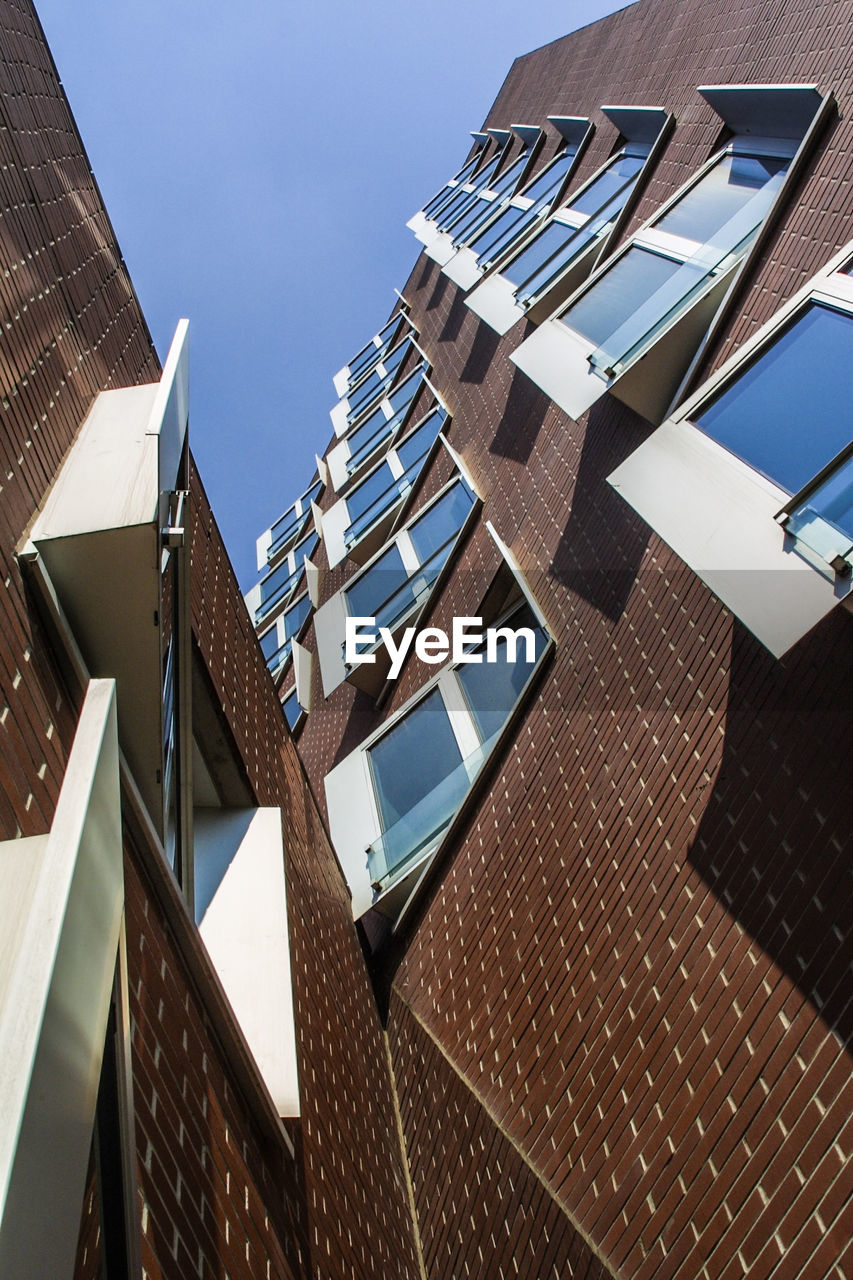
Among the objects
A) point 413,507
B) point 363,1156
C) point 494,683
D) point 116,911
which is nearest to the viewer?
point 116,911

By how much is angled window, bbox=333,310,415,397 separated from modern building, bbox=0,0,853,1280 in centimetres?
1746

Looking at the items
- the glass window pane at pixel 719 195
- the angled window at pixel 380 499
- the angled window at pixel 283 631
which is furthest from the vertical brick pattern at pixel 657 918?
the angled window at pixel 283 631

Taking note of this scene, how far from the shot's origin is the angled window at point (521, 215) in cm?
1778

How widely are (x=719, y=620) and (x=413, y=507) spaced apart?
10.5m

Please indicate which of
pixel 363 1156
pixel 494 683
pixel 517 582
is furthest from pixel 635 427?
pixel 363 1156

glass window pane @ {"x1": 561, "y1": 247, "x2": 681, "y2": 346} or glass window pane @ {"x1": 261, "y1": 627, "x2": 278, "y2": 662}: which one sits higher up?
glass window pane @ {"x1": 261, "y1": 627, "x2": 278, "y2": 662}

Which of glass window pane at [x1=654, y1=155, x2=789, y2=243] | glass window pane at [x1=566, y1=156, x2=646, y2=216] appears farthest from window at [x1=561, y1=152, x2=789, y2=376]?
glass window pane at [x1=566, y1=156, x2=646, y2=216]

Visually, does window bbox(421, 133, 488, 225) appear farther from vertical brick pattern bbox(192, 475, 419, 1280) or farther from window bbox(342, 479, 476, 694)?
vertical brick pattern bbox(192, 475, 419, 1280)

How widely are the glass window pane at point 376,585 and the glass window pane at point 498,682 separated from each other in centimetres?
375

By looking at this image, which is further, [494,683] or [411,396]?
[411,396]

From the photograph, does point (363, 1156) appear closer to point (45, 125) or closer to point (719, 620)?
point (719, 620)

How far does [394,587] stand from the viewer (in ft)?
49.1

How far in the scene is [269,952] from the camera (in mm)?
7059

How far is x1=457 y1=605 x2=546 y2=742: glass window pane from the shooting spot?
404 inches
